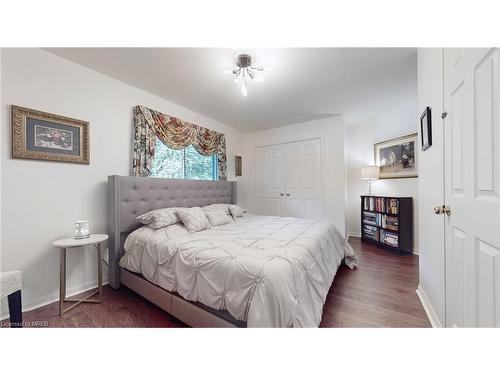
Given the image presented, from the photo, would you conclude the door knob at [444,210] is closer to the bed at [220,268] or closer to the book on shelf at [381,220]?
the bed at [220,268]

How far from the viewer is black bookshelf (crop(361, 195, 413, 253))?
10.1 ft

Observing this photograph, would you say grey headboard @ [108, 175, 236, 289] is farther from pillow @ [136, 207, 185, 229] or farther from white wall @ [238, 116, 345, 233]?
white wall @ [238, 116, 345, 233]

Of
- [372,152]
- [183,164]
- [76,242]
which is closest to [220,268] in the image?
[76,242]

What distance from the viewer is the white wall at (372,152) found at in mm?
A: 3168

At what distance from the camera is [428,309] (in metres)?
1.54

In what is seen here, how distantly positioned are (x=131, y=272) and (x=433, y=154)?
2921 mm

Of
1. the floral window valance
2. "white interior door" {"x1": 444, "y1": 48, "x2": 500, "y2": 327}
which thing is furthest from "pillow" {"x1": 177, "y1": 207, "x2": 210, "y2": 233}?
"white interior door" {"x1": 444, "y1": 48, "x2": 500, "y2": 327}

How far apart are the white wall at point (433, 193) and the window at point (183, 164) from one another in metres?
2.99

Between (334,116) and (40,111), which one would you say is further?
(334,116)

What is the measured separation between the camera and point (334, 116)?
3.54 m

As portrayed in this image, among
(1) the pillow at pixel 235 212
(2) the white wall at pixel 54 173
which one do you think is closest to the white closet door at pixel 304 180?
(1) the pillow at pixel 235 212
